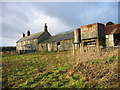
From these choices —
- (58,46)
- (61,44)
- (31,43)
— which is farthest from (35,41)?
(61,44)

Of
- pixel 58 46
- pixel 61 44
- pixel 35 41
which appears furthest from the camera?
pixel 35 41

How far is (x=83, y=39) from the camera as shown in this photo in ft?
28.4

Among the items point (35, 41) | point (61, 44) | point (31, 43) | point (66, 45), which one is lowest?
point (66, 45)

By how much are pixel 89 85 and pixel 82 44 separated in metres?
5.73

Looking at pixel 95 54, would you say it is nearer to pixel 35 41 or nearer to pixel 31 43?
pixel 35 41

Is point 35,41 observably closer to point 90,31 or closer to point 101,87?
point 90,31

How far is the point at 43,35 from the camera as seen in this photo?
1390 inches

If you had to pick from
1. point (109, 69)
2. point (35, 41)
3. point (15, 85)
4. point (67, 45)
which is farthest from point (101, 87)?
point (35, 41)

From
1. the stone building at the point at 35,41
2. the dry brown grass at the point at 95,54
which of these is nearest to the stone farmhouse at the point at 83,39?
the stone building at the point at 35,41

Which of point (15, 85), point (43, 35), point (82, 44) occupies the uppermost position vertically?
point (43, 35)

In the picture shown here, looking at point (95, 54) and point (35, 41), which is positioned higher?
point (35, 41)

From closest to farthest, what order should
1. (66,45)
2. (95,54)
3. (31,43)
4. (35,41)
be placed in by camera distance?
(95,54) → (66,45) → (35,41) → (31,43)

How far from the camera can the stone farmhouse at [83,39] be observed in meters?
7.75

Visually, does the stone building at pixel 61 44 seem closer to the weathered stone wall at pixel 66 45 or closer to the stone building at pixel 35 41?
the weathered stone wall at pixel 66 45
